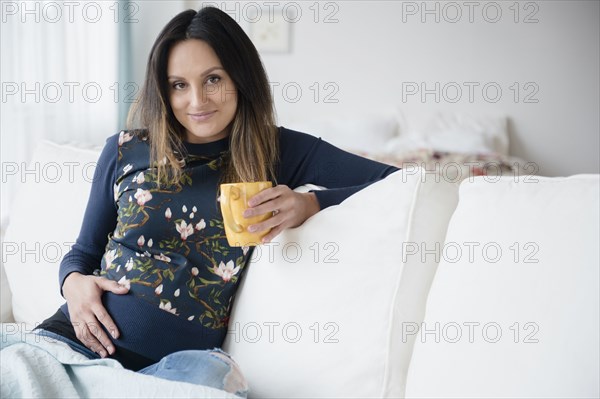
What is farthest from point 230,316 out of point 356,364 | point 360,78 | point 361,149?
point 360,78

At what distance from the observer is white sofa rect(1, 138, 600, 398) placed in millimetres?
1047

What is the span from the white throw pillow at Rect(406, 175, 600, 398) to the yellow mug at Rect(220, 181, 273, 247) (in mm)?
349

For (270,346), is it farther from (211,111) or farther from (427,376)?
(211,111)

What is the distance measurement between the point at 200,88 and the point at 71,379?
66 centimetres

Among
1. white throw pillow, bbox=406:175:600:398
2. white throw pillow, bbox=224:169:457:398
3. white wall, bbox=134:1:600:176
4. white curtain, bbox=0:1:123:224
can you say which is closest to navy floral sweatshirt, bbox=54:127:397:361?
white throw pillow, bbox=224:169:457:398

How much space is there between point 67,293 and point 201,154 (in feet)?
1.36

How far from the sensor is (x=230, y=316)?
1.45 m

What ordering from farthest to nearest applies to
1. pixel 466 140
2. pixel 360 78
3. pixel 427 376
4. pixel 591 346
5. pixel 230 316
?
pixel 360 78 → pixel 466 140 → pixel 230 316 → pixel 427 376 → pixel 591 346

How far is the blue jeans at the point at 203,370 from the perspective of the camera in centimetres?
118

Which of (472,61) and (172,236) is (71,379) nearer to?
(172,236)

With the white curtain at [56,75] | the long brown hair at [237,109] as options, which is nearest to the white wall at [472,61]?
the white curtain at [56,75]

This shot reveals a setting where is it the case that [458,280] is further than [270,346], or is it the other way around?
[270,346]

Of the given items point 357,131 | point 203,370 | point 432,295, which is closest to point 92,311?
point 203,370

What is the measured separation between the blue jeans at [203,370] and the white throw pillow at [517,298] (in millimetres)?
307
